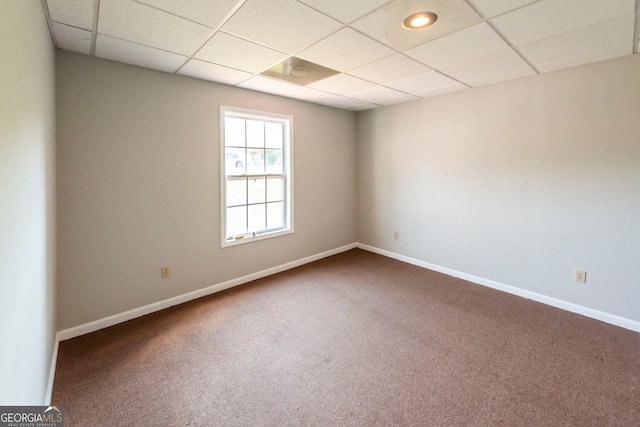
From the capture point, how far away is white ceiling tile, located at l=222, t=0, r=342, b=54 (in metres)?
1.79

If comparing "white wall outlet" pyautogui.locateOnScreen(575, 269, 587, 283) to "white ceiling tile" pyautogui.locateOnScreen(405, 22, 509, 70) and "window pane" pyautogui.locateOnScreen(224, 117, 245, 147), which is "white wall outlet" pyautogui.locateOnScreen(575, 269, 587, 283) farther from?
"window pane" pyautogui.locateOnScreen(224, 117, 245, 147)

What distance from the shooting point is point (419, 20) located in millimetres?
1921

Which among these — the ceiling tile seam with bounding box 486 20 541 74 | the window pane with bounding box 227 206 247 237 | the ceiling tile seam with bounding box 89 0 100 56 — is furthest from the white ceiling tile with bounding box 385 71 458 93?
the ceiling tile seam with bounding box 89 0 100 56

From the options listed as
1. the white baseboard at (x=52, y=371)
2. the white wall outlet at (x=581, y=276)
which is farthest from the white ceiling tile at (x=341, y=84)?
the white baseboard at (x=52, y=371)

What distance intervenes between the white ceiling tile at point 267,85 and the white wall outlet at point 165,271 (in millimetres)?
2180

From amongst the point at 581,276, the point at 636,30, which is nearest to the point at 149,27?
the point at 636,30

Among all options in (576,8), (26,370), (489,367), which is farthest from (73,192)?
(576,8)

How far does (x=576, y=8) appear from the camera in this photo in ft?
5.87

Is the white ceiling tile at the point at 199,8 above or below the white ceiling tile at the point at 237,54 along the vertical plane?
below

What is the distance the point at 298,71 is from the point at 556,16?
6.67 ft

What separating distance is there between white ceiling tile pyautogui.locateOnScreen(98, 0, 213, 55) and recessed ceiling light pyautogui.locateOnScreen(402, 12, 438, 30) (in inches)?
54.0

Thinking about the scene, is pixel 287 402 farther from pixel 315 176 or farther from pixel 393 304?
pixel 315 176

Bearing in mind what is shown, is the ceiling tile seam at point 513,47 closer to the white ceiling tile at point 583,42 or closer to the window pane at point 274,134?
the white ceiling tile at point 583,42

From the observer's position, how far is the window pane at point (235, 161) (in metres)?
3.49
